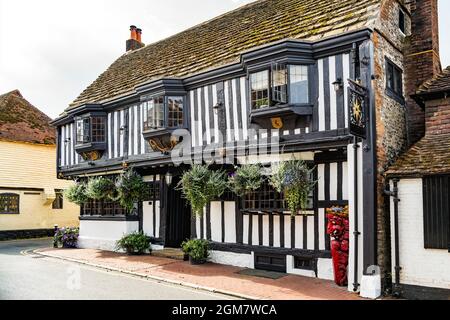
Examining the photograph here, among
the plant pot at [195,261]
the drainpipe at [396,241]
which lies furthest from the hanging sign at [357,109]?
the plant pot at [195,261]

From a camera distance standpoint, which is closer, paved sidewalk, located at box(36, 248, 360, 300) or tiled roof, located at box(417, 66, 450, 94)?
paved sidewalk, located at box(36, 248, 360, 300)

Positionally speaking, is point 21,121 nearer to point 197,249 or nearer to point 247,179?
point 197,249

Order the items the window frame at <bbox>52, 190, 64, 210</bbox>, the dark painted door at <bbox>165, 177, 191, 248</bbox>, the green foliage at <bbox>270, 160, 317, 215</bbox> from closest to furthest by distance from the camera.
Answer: the green foliage at <bbox>270, 160, 317, 215</bbox>
the dark painted door at <bbox>165, 177, 191, 248</bbox>
the window frame at <bbox>52, 190, 64, 210</bbox>

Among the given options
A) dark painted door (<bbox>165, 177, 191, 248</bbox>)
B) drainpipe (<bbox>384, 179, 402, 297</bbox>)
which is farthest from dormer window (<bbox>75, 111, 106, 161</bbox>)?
drainpipe (<bbox>384, 179, 402, 297</bbox>)

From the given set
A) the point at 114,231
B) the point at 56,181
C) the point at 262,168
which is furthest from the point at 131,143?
the point at 56,181

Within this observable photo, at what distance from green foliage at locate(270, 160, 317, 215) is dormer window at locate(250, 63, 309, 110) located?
5.12 ft

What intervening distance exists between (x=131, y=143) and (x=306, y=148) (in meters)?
7.17

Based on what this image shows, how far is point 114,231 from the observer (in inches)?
575

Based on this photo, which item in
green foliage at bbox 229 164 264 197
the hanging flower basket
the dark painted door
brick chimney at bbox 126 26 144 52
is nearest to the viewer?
the hanging flower basket

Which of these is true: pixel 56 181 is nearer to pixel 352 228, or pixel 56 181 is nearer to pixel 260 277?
pixel 260 277

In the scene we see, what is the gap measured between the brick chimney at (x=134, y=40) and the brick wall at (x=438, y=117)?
15501 millimetres

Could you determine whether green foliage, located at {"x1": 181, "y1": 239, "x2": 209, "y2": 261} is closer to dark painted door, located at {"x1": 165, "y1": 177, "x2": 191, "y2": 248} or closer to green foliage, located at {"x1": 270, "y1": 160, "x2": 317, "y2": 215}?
dark painted door, located at {"x1": 165, "y1": 177, "x2": 191, "y2": 248}

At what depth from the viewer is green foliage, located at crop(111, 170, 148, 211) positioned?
43.3 ft

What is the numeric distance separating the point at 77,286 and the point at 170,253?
14.0 ft
